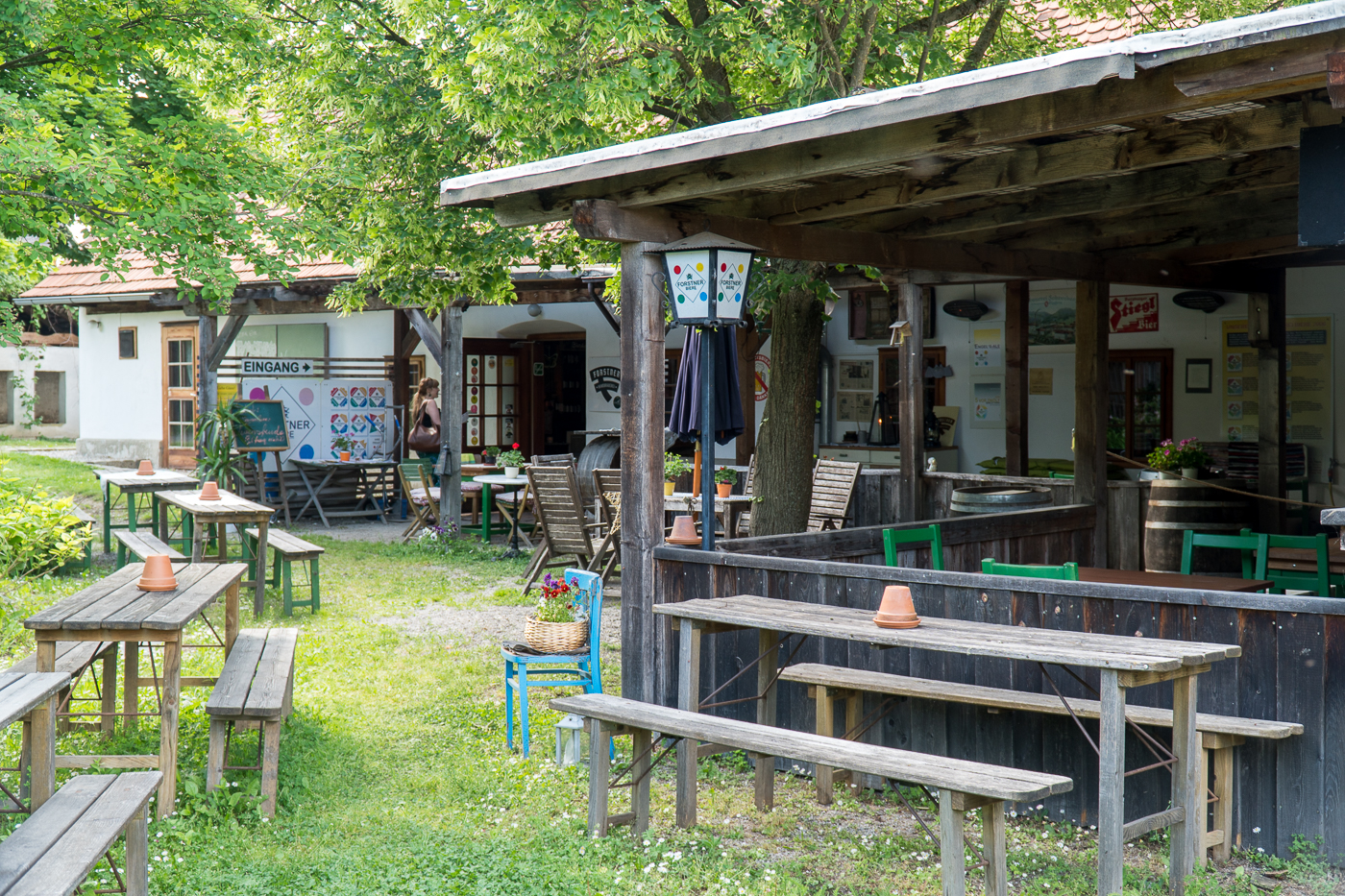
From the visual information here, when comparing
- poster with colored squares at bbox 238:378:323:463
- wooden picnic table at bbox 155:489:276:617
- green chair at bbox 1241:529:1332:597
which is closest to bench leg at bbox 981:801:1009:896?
green chair at bbox 1241:529:1332:597

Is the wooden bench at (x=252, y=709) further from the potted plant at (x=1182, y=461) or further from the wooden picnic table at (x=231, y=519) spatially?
the potted plant at (x=1182, y=461)

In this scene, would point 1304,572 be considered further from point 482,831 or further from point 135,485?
point 135,485

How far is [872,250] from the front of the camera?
20.2 ft

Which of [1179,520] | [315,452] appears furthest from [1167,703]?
[315,452]

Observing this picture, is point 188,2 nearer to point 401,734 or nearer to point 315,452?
point 401,734

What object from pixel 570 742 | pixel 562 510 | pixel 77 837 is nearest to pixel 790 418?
pixel 562 510

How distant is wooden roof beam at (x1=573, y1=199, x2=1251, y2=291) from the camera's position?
524 centimetres

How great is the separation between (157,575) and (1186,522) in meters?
6.12

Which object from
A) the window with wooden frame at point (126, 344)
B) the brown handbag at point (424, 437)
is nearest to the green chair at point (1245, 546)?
the brown handbag at point (424, 437)

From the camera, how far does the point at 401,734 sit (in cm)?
573

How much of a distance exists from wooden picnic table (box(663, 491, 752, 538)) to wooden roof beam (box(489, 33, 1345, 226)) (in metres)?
Answer: 3.93

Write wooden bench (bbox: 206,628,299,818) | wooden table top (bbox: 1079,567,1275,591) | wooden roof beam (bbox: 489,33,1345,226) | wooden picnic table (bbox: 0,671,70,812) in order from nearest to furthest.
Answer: wooden picnic table (bbox: 0,671,70,812) → wooden roof beam (bbox: 489,33,1345,226) → wooden bench (bbox: 206,628,299,818) → wooden table top (bbox: 1079,567,1275,591)

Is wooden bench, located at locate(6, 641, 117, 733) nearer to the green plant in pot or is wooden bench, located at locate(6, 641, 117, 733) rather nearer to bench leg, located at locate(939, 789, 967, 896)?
bench leg, located at locate(939, 789, 967, 896)

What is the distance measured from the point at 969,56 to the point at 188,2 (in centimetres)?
528
